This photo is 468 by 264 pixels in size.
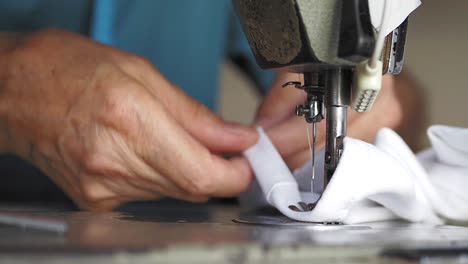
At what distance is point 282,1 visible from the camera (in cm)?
79

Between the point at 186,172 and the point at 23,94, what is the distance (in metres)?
0.29

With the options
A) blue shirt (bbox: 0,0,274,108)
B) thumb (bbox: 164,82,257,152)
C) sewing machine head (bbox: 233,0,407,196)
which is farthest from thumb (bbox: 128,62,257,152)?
blue shirt (bbox: 0,0,274,108)

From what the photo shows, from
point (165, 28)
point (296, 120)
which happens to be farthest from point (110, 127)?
point (165, 28)

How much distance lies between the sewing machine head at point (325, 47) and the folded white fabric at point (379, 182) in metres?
0.04

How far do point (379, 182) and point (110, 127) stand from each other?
0.39 metres

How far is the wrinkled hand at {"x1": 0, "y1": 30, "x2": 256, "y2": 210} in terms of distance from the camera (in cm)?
98

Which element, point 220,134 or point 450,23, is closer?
point 220,134

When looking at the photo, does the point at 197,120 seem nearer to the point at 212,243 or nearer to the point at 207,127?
the point at 207,127

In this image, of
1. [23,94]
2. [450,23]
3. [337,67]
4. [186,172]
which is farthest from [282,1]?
[450,23]

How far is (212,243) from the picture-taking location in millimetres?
535

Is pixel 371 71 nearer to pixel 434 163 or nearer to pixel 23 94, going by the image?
pixel 434 163

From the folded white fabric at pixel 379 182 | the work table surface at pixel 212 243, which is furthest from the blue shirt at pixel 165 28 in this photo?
the work table surface at pixel 212 243

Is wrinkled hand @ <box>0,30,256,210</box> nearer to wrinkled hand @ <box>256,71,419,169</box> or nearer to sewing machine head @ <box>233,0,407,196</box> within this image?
wrinkled hand @ <box>256,71,419,169</box>

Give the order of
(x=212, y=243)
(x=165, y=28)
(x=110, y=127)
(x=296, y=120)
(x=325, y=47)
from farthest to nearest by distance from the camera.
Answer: (x=165, y=28) < (x=296, y=120) < (x=110, y=127) < (x=325, y=47) < (x=212, y=243)
